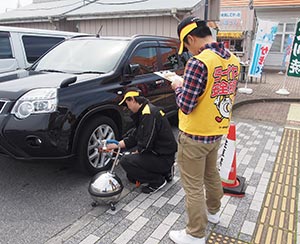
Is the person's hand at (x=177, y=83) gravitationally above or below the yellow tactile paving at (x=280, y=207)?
above

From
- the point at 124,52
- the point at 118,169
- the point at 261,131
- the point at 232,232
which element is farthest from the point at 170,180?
the point at 261,131

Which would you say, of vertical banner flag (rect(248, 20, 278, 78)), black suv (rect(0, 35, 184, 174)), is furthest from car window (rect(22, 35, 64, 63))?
vertical banner flag (rect(248, 20, 278, 78))

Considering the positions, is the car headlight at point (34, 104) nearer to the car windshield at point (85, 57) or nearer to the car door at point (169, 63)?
the car windshield at point (85, 57)

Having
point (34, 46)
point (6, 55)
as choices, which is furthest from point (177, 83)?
point (34, 46)

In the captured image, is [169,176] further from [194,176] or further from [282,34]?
[282,34]

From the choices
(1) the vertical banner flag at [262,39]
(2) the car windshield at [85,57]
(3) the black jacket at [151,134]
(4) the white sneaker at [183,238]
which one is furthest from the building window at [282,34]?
(4) the white sneaker at [183,238]

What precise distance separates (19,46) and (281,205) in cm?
537

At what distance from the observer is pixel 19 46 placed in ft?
18.9

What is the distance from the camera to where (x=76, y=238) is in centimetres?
250

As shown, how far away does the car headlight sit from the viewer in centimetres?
293

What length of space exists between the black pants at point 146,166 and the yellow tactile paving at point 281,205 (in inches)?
44.5

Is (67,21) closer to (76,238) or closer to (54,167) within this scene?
(54,167)

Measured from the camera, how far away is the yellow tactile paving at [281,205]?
2.63 metres

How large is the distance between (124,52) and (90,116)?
43.8 inches
